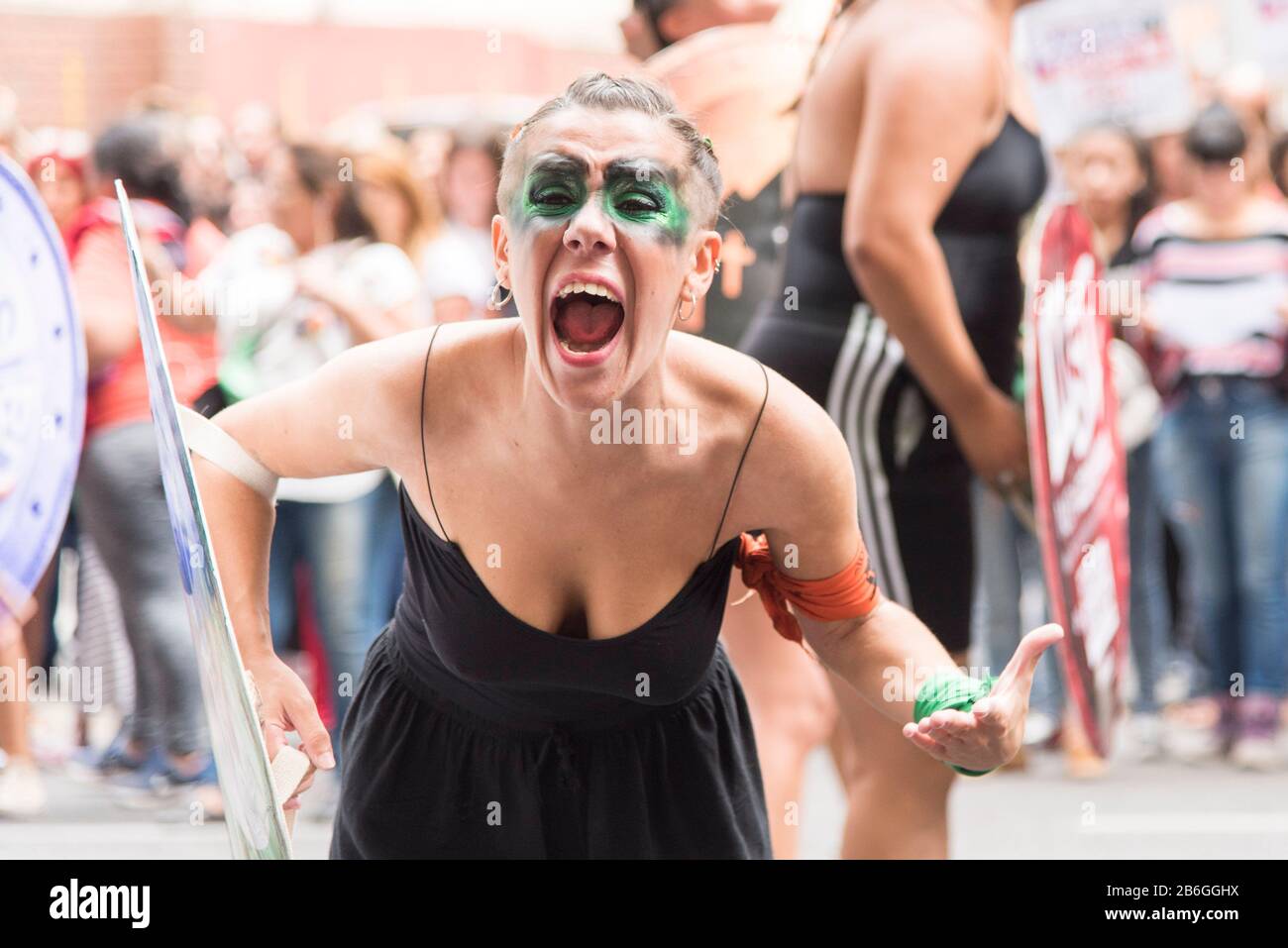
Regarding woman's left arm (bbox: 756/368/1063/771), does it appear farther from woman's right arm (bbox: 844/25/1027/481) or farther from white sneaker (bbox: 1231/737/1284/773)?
white sneaker (bbox: 1231/737/1284/773)

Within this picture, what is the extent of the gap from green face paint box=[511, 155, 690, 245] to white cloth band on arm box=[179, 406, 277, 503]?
1.60ft

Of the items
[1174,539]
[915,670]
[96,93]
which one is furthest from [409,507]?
[96,93]

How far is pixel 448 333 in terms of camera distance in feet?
7.32

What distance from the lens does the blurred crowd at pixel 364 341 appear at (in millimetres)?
4207

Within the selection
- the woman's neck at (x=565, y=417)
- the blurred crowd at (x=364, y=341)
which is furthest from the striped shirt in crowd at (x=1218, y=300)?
the woman's neck at (x=565, y=417)

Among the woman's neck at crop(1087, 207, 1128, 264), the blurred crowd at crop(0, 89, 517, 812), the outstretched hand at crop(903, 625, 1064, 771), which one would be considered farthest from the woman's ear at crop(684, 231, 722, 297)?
the woman's neck at crop(1087, 207, 1128, 264)

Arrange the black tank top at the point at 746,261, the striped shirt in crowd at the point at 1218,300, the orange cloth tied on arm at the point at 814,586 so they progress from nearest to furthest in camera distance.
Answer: the orange cloth tied on arm at the point at 814,586
the black tank top at the point at 746,261
the striped shirt in crowd at the point at 1218,300

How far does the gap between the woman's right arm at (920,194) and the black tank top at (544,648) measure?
3.37ft

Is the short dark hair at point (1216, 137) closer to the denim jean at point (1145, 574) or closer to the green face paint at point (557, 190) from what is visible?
the denim jean at point (1145, 574)

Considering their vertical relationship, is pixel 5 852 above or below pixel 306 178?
below

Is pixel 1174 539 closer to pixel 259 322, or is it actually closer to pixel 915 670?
pixel 259 322

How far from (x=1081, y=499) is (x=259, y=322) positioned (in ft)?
5.75

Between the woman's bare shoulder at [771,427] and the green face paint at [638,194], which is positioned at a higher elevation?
the green face paint at [638,194]

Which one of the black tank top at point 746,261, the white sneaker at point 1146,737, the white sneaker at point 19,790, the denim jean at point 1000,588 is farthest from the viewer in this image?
the white sneaker at point 1146,737
